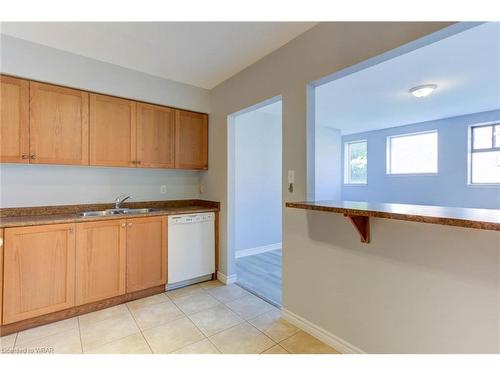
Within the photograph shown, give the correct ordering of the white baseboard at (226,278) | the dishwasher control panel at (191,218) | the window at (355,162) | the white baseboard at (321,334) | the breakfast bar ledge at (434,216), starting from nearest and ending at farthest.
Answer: the breakfast bar ledge at (434,216) < the white baseboard at (321,334) < the dishwasher control panel at (191,218) < the white baseboard at (226,278) < the window at (355,162)

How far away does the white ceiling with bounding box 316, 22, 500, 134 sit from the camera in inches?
88.0

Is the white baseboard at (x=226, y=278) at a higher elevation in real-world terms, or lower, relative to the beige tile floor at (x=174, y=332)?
higher

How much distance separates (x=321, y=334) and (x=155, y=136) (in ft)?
8.73

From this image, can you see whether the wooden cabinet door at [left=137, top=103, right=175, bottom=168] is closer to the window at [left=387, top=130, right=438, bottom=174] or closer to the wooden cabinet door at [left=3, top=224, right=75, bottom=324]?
the wooden cabinet door at [left=3, top=224, right=75, bottom=324]

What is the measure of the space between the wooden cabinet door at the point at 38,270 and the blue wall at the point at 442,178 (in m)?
5.89

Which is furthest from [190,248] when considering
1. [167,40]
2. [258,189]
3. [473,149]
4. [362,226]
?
[473,149]

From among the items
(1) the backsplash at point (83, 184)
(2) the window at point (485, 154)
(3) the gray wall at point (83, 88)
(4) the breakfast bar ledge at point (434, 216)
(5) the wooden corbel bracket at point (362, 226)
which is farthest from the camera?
(2) the window at point (485, 154)

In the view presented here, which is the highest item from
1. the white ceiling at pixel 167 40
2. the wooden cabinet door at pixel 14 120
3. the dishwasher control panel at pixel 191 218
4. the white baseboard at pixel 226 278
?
the white ceiling at pixel 167 40

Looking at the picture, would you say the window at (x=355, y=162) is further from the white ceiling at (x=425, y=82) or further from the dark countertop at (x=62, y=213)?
the dark countertop at (x=62, y=213)

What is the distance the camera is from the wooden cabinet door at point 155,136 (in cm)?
279

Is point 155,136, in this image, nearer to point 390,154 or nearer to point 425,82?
point 425,82

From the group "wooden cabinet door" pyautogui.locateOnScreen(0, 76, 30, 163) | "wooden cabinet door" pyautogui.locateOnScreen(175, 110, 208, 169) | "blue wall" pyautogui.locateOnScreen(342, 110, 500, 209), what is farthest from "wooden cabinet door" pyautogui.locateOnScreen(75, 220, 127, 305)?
"blue wall" pyautogui.locateOnScreen(342, 110, 500, 209)

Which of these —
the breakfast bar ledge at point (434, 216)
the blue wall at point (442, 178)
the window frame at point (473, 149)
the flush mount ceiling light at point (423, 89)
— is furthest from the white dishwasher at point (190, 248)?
the window frame at point (473, 149)
